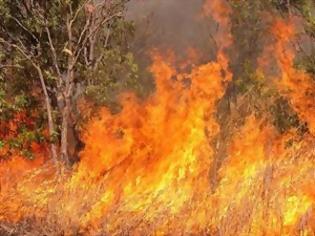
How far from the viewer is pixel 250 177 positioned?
9.55 meters

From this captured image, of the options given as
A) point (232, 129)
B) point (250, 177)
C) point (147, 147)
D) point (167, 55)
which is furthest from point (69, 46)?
point (167, 55)

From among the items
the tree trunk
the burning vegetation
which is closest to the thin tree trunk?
the burning vegetation

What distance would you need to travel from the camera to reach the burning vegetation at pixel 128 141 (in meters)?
9.35

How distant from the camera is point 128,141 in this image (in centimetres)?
1354

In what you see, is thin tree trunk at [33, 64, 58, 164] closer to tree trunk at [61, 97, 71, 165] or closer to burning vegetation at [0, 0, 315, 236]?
burning vegetation at [0, 0, 315, 236]

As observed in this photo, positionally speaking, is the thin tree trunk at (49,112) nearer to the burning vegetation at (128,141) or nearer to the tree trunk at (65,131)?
the burning vegetation at (128,141)

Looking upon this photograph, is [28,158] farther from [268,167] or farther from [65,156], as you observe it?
[268,167]

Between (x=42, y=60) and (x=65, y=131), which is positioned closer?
(x=65, y=131)

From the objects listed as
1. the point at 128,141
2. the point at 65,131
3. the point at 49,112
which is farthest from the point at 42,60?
the point at 128,141

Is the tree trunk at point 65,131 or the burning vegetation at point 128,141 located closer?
the burning vegetation at point 128,141

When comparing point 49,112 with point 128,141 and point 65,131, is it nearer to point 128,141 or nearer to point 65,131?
point 65,131

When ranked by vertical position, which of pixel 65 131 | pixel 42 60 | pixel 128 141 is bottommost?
pixel 128 141

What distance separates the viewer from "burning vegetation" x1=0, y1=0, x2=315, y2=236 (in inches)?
368

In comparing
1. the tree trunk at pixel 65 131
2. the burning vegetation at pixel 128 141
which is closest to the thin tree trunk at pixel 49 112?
the burning vegetation at pixel 128 141
